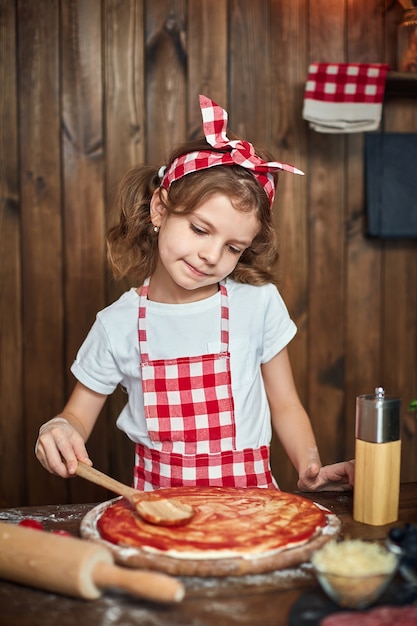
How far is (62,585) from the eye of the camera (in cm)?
86

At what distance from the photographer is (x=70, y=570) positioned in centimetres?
86

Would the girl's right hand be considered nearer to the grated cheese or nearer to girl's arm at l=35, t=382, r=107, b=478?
girl's arm at l=35, t=382, r=107, b=478

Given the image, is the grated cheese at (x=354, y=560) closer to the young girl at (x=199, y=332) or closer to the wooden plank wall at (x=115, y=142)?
the young girl at (x=199, y=332)

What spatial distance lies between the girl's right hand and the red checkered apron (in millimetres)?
290

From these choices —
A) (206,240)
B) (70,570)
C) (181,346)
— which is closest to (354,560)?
(70,570)

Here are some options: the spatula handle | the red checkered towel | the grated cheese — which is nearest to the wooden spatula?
the spatula handle

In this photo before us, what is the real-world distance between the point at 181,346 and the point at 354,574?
0.86 metres

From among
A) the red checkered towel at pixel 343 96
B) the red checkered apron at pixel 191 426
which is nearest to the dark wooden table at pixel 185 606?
the red checkered apron at pixel 191 426

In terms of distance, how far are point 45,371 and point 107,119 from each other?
2.57ft

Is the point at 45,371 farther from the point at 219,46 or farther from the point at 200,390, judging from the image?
the point at 219,46

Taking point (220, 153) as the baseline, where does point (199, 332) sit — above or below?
below

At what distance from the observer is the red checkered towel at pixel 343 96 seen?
7.36ft

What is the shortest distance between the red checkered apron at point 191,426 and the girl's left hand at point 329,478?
9.2 inches

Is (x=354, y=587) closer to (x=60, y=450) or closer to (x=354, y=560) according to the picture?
(x=354, y=560)
